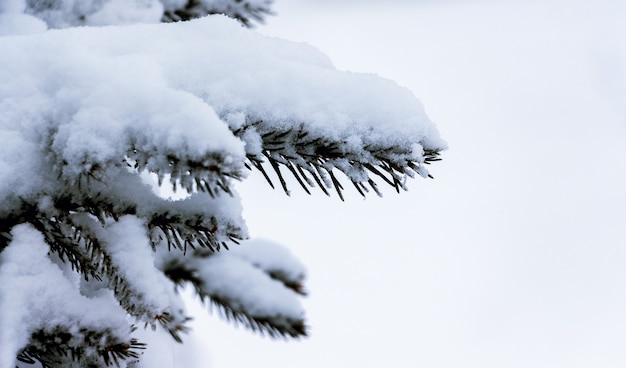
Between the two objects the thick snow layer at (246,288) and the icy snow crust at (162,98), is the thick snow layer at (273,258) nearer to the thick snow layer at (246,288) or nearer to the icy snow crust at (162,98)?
the thick snow layer at (246,288)

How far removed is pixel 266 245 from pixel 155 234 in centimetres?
66

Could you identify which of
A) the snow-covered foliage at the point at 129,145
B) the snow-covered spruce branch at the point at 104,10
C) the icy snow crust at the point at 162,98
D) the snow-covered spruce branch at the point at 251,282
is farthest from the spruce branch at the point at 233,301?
the snow-covered spruce branch at the point at 104,10

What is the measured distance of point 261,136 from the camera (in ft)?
3.15

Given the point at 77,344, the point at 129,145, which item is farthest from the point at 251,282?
the point at 129,145

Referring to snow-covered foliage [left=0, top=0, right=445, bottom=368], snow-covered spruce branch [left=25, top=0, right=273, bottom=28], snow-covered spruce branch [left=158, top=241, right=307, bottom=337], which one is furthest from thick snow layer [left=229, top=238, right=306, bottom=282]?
snow-covered spruce branch [left=25, top=0, right=273, bottom=28]

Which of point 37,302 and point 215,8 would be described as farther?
point 215,8

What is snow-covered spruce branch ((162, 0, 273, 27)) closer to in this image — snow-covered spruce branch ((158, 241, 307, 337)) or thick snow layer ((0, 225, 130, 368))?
snow-covered spruce branch ((158, 241, 307, 337))

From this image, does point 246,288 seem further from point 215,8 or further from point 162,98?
point 215,8

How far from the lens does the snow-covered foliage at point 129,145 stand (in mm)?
917

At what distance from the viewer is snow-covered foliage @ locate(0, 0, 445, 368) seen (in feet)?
3.01

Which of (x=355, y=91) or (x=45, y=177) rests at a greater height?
(x=355, y=91)

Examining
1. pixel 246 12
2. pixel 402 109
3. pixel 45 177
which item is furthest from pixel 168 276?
pixel 246 12

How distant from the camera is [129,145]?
34.6 inches

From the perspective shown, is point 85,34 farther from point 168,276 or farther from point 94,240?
point 168,276
